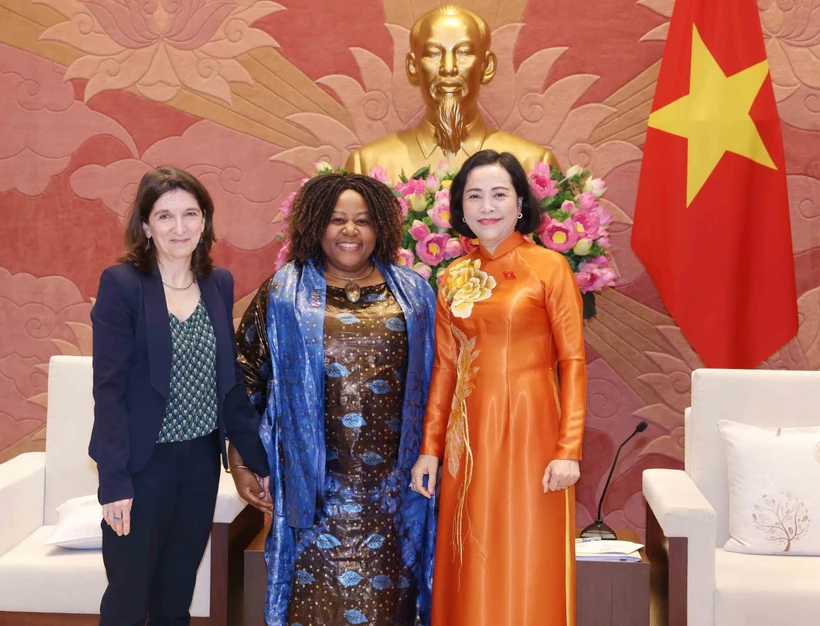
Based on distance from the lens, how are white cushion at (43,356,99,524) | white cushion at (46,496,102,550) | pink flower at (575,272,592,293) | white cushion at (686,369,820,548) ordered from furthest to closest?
white cushion at (43,356,99,524), white cushion at (686,369,820,548), pink flower at (575,272,592,293), white cushion at (46,496,102,550)

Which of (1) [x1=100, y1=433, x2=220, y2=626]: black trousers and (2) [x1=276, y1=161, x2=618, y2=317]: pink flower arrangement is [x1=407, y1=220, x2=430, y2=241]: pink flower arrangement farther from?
(1) [x1=100, y1=433, x2=220, y2=626]: black trousers

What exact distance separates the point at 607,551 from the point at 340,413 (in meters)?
1.02

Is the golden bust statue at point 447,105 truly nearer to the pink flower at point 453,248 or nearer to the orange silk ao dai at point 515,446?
the pink flower at point 453,248

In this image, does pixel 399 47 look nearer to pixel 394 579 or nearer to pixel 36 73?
pixel 36 73

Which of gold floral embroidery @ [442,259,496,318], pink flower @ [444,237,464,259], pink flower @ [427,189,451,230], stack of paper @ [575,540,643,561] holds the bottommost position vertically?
stack of paper @ [575,540,643,561]

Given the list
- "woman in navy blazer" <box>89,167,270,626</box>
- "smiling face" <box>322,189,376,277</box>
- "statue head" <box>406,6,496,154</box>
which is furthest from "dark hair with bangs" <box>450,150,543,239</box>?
"statue head" <box>406,6,496,154</box>

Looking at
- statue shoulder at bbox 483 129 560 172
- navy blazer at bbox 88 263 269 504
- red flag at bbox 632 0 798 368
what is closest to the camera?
navy blazer at bbox 88 263 269 504

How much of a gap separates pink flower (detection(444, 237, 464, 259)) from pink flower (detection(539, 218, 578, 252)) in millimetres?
264

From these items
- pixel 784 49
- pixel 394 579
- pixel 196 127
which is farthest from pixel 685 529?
pixel 196 127

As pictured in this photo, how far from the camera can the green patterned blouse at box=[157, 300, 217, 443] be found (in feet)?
6.17

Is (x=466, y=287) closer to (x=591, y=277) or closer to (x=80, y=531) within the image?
(x=591, y=277)

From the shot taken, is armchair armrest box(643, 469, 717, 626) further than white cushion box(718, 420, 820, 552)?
No

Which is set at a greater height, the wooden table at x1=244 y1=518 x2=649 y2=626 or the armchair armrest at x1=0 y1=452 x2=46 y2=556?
the armchair armrest at x1=0 y1=452 x2=46 y2=556

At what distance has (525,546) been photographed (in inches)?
80.0
